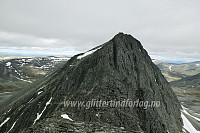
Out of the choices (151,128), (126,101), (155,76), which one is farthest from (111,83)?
(155,76)

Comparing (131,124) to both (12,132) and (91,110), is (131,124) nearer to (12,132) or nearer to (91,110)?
Answer: (91,110)

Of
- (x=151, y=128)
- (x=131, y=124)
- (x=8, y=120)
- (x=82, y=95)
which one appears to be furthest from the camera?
(x=8, y=120)

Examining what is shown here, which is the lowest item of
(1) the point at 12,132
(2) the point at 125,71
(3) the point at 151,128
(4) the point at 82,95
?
(1) the point at 12,132

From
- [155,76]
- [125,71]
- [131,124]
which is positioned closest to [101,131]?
[131,124]

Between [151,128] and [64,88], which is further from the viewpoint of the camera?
[64,88]

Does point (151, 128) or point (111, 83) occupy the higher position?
point (111, 83)

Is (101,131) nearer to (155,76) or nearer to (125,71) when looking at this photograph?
(125,71)

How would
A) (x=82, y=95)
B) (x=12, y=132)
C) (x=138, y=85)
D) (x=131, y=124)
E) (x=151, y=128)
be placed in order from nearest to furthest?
(x=131, y=124), (x=151, y=128), (x=82, y=95), (x=12, y=132), (x=138, y=85)
